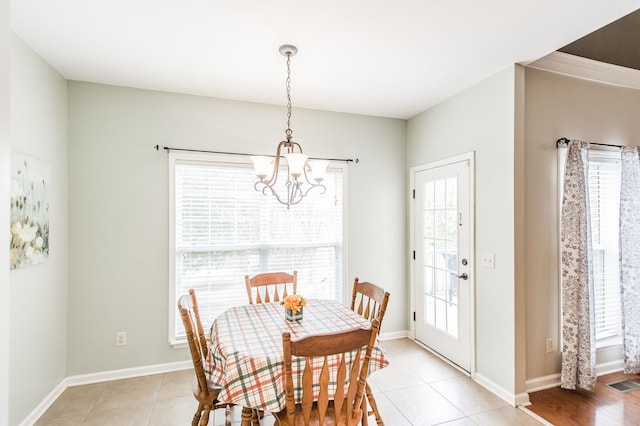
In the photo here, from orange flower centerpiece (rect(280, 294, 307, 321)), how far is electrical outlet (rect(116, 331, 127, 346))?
1801mm

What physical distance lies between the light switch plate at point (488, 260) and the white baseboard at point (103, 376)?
2894 mm

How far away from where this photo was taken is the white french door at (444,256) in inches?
119

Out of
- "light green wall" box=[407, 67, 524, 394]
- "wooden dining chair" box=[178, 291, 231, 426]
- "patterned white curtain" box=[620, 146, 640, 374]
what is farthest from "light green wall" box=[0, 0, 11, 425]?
"patterned white curtain" box=[620, 146, 640, 374]

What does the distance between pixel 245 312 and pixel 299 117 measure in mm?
2157

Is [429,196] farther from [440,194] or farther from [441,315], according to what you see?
[441,315]

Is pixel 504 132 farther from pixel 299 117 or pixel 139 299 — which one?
pixel 139 299

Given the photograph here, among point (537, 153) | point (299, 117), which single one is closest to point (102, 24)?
point (299, 117)

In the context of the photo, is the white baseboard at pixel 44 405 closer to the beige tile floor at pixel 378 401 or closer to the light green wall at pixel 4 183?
the beige tile floor at pixel 378 401

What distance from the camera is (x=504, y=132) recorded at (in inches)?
104

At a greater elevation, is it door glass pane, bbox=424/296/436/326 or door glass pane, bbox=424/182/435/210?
door glass pane, bbox=424/182/435/210

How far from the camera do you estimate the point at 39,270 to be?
2.41 meters

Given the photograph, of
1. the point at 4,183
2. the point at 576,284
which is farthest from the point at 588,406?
the point at 4,183

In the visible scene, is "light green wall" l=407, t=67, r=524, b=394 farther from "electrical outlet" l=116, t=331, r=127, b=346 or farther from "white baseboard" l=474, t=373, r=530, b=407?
"electrical outlet" l=116, t=331, r=127, b=346

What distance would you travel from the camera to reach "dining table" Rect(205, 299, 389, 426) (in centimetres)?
157
